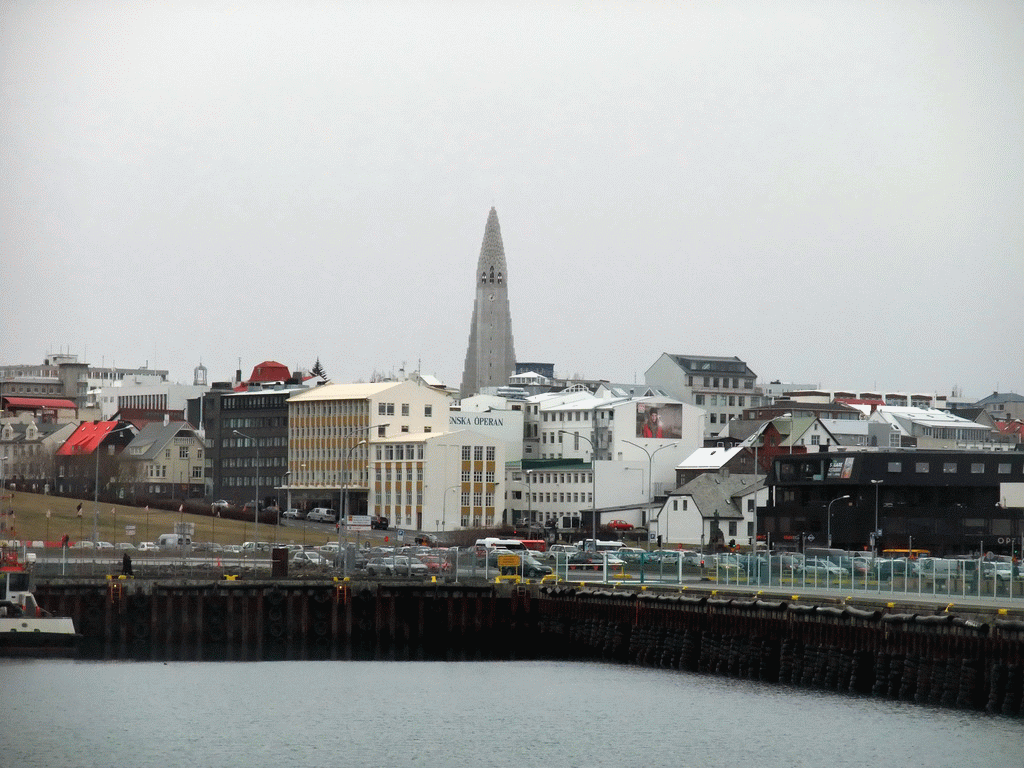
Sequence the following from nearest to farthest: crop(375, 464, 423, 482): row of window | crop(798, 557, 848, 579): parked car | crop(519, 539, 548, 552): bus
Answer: crop(798, 557, 848, 579): parked car
crop(519, 539, 548, 552): bus
crop(375, 464, 423, 482): row of window

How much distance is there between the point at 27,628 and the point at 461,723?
25.3 metres

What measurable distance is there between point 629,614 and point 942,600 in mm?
16618

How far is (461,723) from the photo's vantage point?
63.8 meters

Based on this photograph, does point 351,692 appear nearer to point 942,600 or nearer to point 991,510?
point 942,600

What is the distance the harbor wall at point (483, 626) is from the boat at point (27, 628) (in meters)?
2.68

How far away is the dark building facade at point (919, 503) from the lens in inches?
5600

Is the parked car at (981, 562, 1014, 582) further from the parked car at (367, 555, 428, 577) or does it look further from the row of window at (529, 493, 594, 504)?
the row of window at (529, 493, 594, 504)

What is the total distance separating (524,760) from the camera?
57.1 metres

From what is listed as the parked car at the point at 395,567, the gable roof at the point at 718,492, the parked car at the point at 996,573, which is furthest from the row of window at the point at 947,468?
the parked car at the point at 996,573

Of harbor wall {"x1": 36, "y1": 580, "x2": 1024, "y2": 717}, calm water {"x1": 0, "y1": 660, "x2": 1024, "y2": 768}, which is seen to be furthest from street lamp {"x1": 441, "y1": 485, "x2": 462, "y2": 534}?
calm water {"x1": 0, "y1": 660, "x2": 1024, "y2": 768}

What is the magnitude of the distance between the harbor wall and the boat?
268 cm

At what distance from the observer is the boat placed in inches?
3177

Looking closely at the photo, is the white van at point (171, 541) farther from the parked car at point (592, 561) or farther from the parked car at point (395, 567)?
the parked car at point (592, 561)

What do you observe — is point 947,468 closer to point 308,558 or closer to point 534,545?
point 534,545
